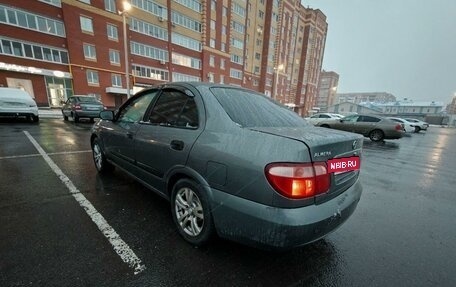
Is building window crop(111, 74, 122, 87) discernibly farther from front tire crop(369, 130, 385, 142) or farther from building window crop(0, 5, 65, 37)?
front tire crop(369, 130, 385, 142)

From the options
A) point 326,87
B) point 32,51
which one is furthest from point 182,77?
point 326,87

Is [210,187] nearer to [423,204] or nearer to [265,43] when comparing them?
[423,204]

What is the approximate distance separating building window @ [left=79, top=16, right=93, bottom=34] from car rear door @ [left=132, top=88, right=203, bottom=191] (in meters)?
28.1

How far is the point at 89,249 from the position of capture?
2188mm

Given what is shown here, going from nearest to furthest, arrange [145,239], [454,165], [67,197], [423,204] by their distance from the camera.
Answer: [145,239], [67,197], [423,204], [454,165]

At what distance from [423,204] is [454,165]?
5.46m

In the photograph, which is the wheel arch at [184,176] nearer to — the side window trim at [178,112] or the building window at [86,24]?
the side window trim at [178,112]

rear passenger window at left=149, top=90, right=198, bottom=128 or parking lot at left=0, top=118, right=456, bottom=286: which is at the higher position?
rear passenger window at left=149, top=90, right=198, bottom=128

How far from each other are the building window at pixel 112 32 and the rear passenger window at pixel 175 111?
1138 inches

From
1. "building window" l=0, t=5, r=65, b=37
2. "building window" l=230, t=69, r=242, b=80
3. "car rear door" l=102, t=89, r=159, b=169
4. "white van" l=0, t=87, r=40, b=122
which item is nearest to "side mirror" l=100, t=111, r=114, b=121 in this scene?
"car rear door" l=102, t=89, r=159, b=169

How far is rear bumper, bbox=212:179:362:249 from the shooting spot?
5.47 feet

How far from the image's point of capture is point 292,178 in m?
1.65

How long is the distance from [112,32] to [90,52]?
373 centimetres

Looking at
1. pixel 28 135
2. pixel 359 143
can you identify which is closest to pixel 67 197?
pixel 359 143
